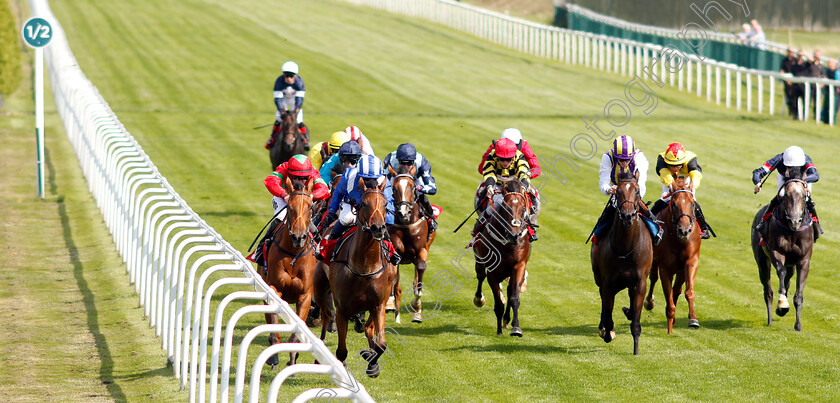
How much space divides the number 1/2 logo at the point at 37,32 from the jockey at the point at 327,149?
323 inches

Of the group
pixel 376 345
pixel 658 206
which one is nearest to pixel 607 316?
pixel 658 206

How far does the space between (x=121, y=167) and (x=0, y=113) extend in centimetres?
1749

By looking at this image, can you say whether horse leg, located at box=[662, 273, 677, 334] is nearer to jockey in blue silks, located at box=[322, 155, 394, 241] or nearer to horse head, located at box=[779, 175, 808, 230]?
horse head, located at box=[779, 175, 808, 230]

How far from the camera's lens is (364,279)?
8609 millimetres

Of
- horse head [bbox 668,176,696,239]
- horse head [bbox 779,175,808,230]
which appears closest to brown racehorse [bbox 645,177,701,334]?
horse head [bbox 668,176,696,239]

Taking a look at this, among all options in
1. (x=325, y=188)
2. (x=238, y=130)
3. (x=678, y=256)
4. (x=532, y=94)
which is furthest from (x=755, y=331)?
(x=532, y=94)

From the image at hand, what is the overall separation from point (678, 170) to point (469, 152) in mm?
11976

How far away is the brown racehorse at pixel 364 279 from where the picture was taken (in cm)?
848

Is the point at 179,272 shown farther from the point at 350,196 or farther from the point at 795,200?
the point at 795,200

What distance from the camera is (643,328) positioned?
1114cm

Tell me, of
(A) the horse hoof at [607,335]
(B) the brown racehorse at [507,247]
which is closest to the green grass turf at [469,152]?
(A) the horse hoof at [607,335]

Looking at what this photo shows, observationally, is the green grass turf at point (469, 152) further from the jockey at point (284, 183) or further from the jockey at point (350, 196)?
the jockey at point (350, 196)

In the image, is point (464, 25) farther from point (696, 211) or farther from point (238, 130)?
point (696, 211)

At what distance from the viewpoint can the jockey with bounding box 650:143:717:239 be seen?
11195mm
